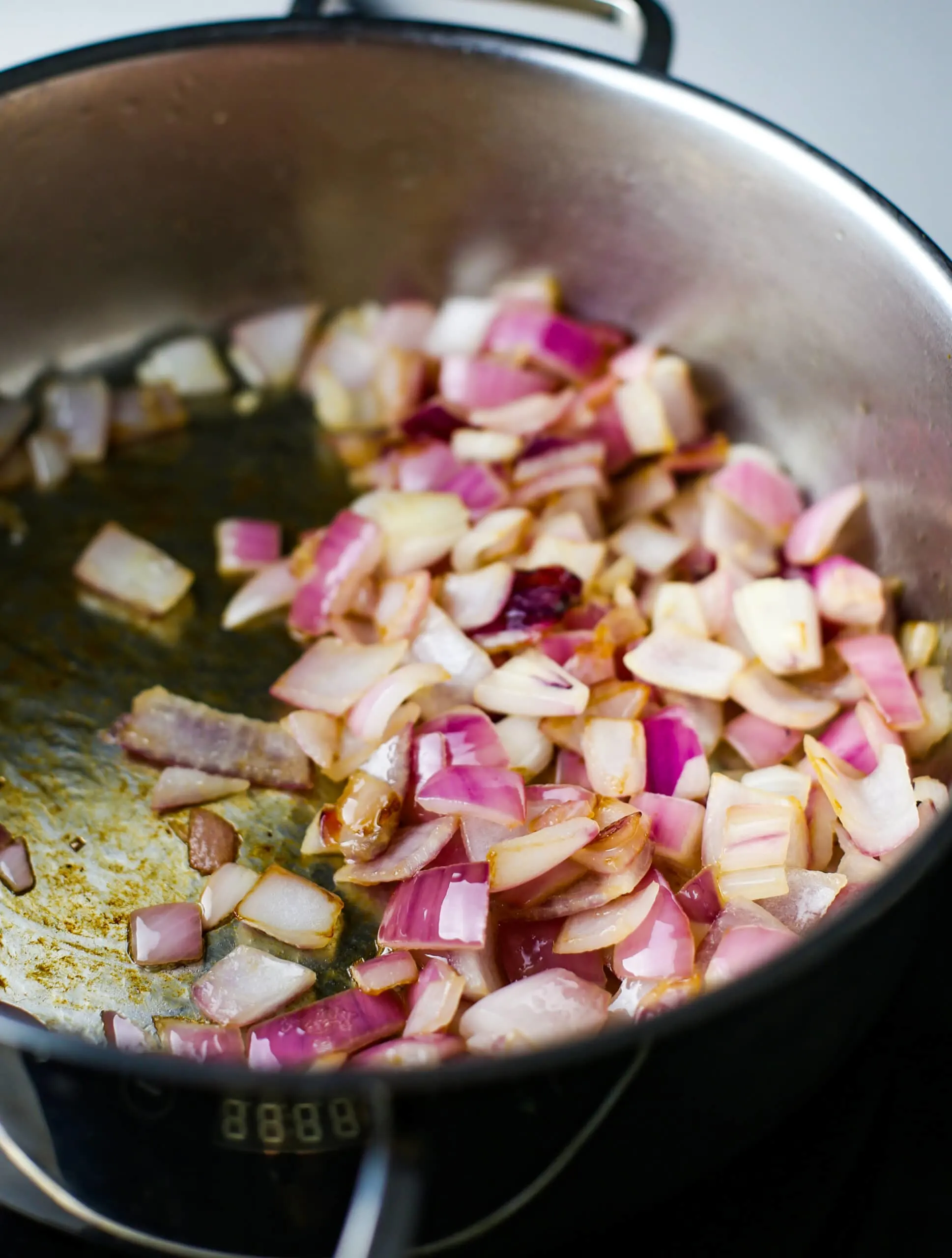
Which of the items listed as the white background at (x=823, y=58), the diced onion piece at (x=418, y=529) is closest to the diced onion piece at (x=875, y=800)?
the diced onion piece at (x=418, y=529)

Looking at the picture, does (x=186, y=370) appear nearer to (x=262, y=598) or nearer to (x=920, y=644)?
(x=262, y=598)

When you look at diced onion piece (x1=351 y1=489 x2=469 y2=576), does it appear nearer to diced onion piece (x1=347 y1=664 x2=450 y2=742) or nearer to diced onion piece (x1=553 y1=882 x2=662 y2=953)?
diced onion piece (x1=347 y1=664 x2=450 y2=742)

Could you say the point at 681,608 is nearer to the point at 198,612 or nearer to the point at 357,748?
the point at 357,748

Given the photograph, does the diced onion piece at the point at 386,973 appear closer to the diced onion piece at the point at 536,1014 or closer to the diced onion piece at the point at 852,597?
the diced onion piece at the point at 536,1014

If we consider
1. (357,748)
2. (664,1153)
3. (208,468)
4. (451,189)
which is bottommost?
(664,1153)

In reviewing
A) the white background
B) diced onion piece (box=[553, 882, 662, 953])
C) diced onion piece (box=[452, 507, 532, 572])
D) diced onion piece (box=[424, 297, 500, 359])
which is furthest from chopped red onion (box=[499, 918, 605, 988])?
the white background

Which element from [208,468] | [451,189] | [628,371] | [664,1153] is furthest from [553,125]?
[664,1153]
